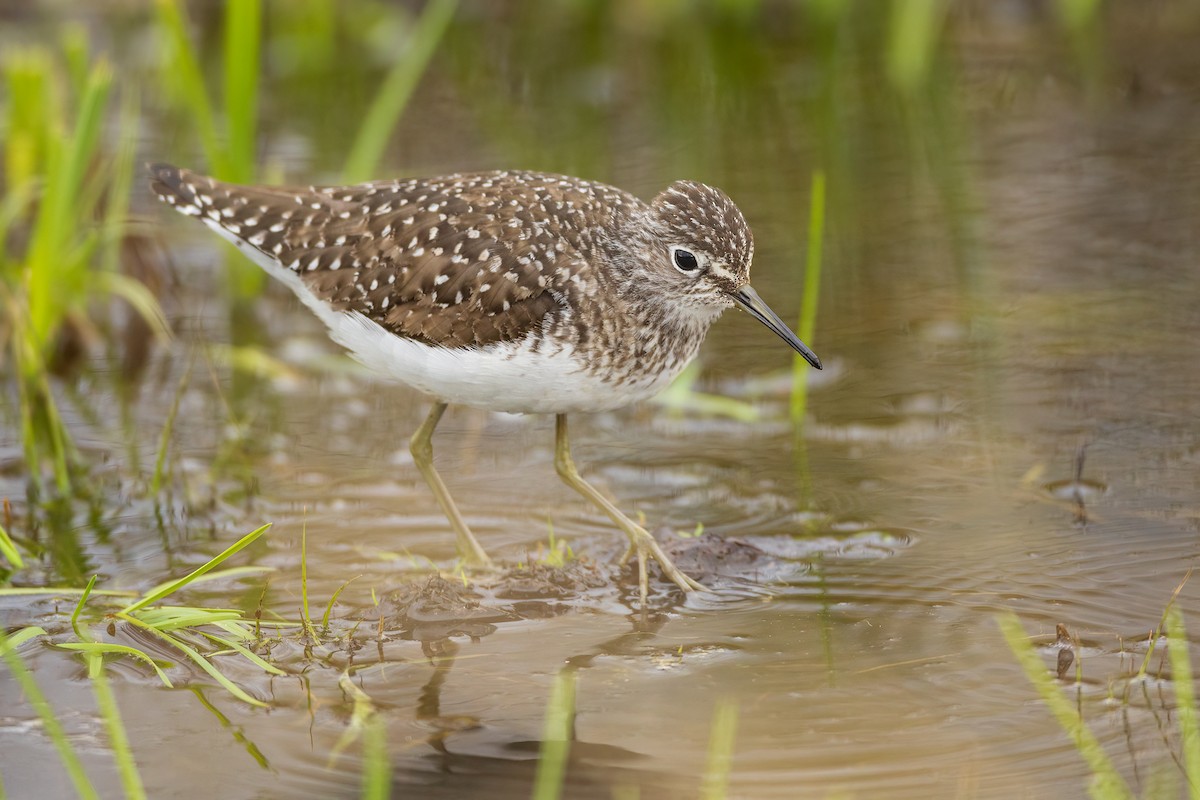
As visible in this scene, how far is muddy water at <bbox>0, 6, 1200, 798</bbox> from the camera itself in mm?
5836

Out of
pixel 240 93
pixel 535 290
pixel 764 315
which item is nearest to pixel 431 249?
pixel 535 290

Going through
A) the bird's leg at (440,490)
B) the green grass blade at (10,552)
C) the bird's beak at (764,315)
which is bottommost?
the green grass blade at (10,552)

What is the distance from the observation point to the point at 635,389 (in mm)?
7270

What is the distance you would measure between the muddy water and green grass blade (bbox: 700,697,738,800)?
6 cm

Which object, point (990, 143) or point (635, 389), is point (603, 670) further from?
point (990, 143)

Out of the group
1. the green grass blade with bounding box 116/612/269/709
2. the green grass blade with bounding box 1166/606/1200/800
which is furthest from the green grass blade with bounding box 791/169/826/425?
the green grass blade with bounding box 116/612/269/709

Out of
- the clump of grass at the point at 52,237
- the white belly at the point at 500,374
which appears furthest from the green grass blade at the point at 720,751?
the clump of grass at the point at 52,237

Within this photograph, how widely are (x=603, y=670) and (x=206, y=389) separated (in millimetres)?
4396

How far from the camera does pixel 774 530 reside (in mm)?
7793

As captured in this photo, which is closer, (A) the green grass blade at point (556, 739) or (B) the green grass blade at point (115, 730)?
(A) the green grass blade at point (556, 739)

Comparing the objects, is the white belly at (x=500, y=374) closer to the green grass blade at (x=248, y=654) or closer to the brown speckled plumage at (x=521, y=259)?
the brown speckled plumage at (x=521, y=259)

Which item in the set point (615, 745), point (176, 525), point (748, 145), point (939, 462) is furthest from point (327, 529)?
point (748, 145)

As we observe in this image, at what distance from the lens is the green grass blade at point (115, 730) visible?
495cm

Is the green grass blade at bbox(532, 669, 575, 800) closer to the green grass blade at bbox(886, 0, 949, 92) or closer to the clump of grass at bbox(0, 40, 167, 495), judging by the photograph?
the clump of grass at bbox(0, 40, 167, 495)
